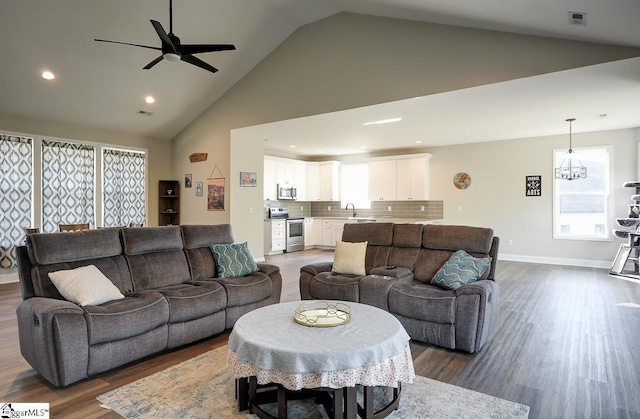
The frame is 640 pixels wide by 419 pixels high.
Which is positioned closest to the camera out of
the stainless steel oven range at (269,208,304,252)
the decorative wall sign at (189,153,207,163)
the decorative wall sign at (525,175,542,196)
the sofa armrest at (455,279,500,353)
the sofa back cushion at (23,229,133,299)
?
the sofa back cushion at (23,229,133,299)

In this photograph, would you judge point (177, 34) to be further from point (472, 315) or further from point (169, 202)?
point (472, 315)

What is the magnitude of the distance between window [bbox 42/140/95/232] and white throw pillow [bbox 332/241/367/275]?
534 centimetres

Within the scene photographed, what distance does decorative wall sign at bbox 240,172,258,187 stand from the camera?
743 centimetres

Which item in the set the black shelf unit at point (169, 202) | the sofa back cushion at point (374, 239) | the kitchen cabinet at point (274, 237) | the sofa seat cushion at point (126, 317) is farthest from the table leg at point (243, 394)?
the kitchen cabinet at point (274, 237)

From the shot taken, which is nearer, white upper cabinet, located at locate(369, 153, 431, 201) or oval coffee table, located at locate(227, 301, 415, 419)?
oval coffee table, located at locate(227, 301, 415, 419)

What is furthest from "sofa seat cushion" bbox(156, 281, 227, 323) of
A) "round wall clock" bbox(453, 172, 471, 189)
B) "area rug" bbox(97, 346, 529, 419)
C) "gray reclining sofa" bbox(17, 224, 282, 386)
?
"round wall clock" bbox(453, 172, 471, 189)

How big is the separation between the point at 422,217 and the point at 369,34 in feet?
17.4

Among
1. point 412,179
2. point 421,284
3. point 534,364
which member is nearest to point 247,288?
point 421,284

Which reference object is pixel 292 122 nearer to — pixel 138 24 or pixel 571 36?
pixel 138 24

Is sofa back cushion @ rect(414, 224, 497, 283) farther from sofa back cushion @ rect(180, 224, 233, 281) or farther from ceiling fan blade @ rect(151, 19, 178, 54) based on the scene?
ceiling fan blade @ rect(151, 19, 178, 54)

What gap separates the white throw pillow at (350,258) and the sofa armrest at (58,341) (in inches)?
98.1

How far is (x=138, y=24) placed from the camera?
16.8 ft

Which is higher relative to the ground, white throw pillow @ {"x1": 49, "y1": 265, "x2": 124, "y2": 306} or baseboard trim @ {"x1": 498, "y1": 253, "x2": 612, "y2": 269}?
white throw pillow @ {"x1": 49, "y1": 265, "x2": 124, "y2": 306}

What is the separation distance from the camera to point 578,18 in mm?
3340
